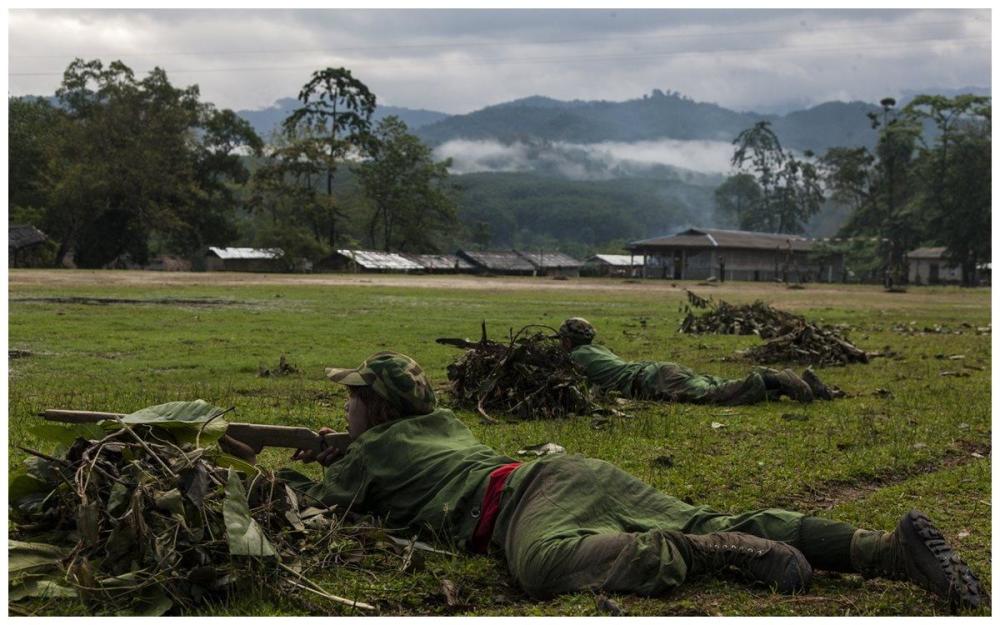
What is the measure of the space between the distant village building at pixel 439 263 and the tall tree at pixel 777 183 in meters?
57.8

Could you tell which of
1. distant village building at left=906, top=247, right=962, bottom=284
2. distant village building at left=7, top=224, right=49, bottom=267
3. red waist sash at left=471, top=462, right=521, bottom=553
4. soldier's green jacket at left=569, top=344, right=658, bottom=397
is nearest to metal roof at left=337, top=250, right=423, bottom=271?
distant village building at left=7, top=224, right=49, bottom=267

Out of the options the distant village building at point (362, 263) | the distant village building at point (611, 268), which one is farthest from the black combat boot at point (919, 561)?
the distant village building at point (611, 268)

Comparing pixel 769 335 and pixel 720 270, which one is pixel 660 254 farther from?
pixel 769 335

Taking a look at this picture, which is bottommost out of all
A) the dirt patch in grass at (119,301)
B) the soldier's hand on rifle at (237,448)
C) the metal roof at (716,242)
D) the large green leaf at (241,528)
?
the large green leaf at (241,528)

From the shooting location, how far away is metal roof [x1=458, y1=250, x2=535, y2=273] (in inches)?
3797

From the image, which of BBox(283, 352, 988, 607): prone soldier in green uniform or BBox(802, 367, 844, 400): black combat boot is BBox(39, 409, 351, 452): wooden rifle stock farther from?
BBox(802, 367, 844, 400): black combat boot

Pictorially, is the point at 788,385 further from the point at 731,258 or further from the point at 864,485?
A: the point at 731,258

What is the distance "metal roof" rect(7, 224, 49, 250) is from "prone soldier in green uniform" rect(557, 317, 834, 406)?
57806 millimetres

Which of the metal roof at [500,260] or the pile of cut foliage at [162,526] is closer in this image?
the pile of cut foliage at [162,526]

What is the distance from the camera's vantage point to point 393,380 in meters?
6.04

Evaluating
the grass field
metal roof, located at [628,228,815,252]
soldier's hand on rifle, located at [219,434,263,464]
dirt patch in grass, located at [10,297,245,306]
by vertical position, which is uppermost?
metal roof, located at [628,228,815,252]

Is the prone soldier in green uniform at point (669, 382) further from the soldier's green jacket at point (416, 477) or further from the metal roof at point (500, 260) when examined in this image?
the metal roof at point (500, 260)

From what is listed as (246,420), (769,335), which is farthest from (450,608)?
(769,335)

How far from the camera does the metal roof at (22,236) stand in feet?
209
